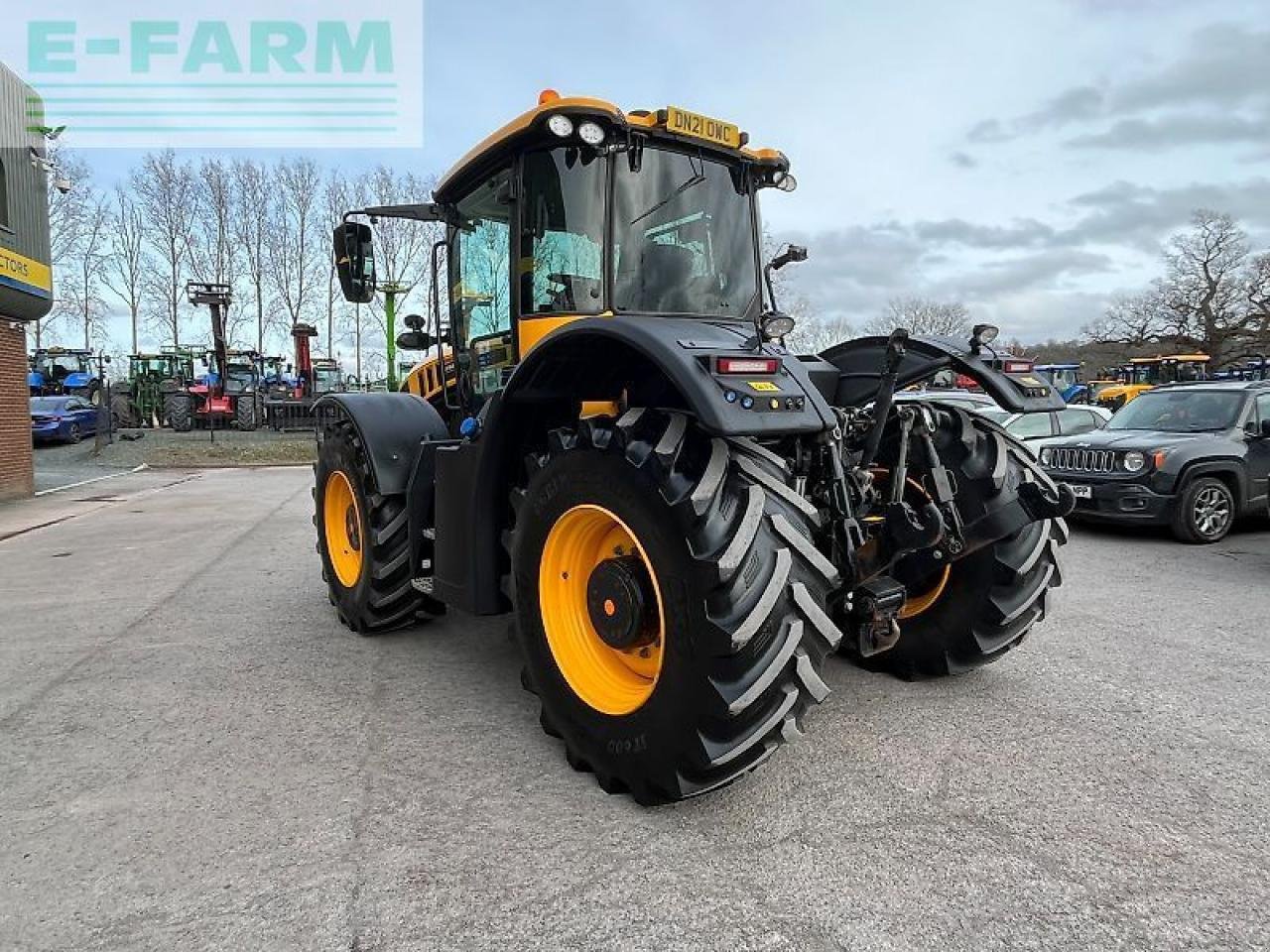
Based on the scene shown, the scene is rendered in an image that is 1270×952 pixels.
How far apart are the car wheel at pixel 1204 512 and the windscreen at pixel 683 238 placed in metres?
6.40

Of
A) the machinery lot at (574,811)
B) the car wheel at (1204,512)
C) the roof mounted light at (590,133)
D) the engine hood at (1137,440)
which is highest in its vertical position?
the roof mounted light at (590,133)

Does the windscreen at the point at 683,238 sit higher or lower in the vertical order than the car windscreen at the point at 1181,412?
higher

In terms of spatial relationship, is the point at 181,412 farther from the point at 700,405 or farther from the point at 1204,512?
the point at 700,405

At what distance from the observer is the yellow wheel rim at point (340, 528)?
503cm

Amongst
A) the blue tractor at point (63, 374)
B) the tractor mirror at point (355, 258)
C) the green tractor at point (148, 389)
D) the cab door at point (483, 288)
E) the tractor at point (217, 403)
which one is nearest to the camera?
the cab door at point (483, 288)

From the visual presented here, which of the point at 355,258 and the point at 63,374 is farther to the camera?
the point at 63,374

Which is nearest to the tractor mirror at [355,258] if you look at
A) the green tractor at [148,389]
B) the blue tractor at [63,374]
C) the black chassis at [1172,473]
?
the black chassis at [1172,473]

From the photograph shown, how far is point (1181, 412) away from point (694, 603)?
891cm

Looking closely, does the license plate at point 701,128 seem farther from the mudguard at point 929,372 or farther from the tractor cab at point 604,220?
the mudguard at point 929,372

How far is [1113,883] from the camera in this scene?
2191 mm

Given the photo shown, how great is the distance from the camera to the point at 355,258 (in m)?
4.41

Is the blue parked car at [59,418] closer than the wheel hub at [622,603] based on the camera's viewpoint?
No

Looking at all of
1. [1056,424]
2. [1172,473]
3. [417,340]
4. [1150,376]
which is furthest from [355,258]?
[1150,376]

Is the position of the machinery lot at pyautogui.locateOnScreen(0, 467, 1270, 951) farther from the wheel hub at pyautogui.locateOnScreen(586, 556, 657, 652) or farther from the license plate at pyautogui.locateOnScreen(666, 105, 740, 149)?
the license plate at pyautogui.locateOnScreen(666, 105, 740, 149)
